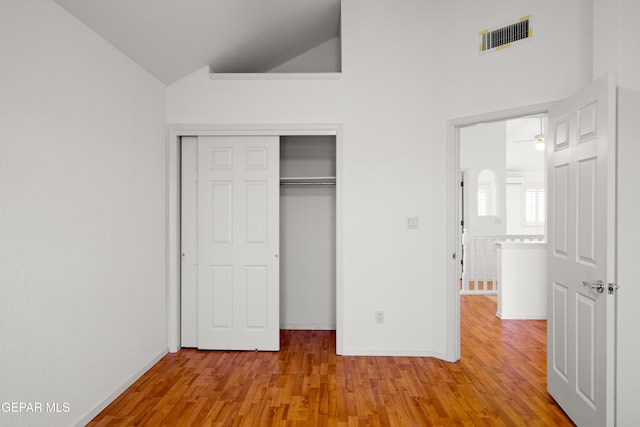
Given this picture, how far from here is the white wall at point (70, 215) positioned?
71.9 inches

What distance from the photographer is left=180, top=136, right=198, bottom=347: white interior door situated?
3.63 meters

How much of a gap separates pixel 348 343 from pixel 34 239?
262 cm

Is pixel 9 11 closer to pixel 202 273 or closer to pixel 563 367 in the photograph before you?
pixel 202 273

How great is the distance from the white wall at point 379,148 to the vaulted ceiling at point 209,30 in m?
0.30

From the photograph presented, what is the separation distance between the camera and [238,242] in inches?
142

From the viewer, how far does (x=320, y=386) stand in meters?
2.84

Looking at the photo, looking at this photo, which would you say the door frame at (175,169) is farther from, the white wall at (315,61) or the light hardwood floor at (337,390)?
the white wall at (315,61)

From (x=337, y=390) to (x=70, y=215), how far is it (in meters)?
2.20

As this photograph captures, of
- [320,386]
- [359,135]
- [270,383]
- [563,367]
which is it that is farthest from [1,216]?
[563,367]

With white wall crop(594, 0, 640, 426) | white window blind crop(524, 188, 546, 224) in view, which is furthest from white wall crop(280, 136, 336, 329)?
white window blind crop(524, 188, 546, 224)

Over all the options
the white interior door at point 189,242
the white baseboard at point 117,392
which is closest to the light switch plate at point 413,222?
the white interior door at point 189,242

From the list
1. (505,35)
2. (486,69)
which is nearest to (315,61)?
(486,69)

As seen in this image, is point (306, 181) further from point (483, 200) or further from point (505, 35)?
point (483, 200)

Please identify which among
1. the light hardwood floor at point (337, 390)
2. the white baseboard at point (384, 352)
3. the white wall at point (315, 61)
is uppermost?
the white wall at point (315, 61)
